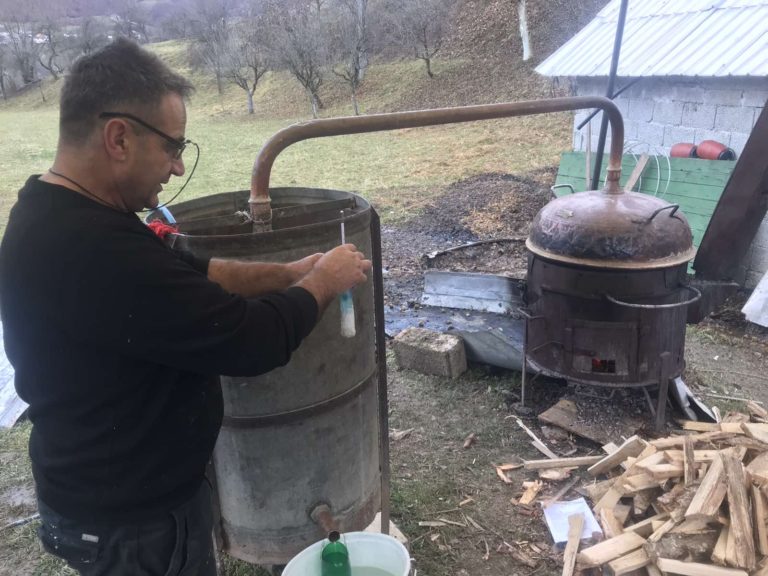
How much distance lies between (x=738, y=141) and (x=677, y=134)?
80 centimetres

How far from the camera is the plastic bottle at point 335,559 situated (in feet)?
6.88

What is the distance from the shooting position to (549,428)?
3994 millimetres

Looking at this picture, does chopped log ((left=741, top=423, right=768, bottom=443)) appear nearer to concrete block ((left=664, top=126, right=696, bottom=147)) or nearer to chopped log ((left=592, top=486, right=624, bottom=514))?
chopped log ((left=592, top=486, right=624, bottom=514))

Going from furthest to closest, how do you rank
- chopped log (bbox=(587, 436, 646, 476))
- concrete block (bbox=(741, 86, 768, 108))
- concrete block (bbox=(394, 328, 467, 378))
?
concrete block (bbox=(741, 86, 768, 108)) < concrete block (bbox=(394, 328, 467, 378)) < chopped log (bbox=(587, 436, 646, 476))

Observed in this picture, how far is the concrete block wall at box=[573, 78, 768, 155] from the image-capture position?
5.60 metres

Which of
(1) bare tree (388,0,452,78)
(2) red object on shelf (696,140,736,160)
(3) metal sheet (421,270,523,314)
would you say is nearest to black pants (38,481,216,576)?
(3) metal sheet (421,270,523,314)

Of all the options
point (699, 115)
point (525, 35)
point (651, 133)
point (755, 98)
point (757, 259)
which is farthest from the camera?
point (525, 35)

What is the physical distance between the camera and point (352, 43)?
28.6 metres

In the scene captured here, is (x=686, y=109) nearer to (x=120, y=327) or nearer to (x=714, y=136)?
(x=714, y=136)

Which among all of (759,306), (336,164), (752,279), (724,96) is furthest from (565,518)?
(336,164)

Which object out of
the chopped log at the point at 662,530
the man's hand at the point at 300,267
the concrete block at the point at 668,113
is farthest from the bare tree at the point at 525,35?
the man's hand at the point at 300,267

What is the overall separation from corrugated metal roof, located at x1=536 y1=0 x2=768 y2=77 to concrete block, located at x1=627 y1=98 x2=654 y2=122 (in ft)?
1.53

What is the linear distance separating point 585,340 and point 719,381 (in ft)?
5.14

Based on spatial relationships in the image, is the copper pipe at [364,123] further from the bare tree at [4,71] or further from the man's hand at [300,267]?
the bare tree at [4,71]
